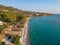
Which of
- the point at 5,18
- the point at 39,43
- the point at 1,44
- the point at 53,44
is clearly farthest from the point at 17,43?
the point at 5,18

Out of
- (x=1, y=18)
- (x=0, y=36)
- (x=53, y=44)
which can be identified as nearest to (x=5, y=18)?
(x=1, y=18)

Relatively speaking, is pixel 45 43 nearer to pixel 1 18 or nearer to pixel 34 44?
pixel 34 44

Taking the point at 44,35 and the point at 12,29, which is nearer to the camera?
the point at 44,35

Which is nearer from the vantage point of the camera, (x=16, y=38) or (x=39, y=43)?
(x=16, y=38)

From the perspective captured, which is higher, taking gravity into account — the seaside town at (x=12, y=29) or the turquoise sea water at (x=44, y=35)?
the seaside town at (x=12, y=29)

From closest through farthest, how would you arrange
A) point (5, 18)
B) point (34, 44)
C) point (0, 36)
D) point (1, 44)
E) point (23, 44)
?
1. point (1, 44)
2. point (23, 44)
3. point (34, 44)
4. point (0, 36)
5. point (5, 18)

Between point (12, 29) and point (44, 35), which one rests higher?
point (12, 29)

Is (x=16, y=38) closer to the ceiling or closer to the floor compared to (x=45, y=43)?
closer to the ceiling

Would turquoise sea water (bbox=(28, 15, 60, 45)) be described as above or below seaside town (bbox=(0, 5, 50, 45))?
below

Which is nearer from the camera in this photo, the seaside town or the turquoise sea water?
the seaside town

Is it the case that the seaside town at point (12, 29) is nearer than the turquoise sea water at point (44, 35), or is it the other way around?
the seaside town at point (12, 29)

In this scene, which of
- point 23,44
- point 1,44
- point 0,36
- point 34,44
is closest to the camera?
point 1,44
